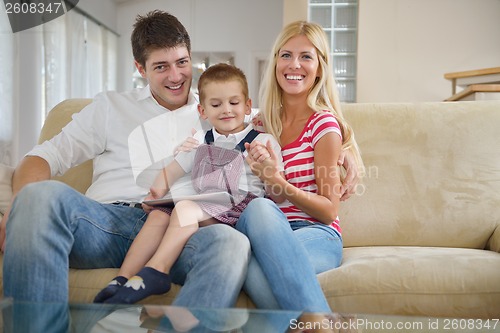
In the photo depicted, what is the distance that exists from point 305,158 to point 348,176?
118 mm

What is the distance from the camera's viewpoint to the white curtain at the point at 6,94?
3.66 m

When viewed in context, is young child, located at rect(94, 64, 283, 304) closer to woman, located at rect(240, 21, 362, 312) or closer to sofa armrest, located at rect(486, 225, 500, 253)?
woman, located at rect(240, 21, 362, 312)

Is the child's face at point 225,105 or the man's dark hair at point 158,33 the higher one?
the man's dark hair at point 158,33

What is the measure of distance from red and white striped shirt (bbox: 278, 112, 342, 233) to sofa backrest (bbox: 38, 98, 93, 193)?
615 millimetres

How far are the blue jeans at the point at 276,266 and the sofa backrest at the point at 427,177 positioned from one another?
495 mm

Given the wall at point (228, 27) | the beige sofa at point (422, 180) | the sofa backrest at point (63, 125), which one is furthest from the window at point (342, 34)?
the sofa backrest at point (63, 125)

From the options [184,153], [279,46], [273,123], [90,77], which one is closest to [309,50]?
[279,46]

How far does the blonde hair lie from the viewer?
54.2 inches

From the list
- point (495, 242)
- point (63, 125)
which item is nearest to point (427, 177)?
point (495, 242)

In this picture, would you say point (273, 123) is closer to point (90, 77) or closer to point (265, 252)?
point (265, 252)

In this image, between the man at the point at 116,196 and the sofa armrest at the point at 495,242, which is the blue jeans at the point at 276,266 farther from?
the sofa armrest at the point at 495,242

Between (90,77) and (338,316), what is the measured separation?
5.36m

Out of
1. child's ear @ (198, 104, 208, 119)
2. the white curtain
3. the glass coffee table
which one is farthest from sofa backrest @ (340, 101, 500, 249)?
the white curtain

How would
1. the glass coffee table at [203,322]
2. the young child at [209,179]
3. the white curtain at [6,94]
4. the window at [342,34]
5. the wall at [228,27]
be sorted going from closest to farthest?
the glass coffee table at [203,322] < the young child at [209,179] < the white curtain at [6,94] < the window at [342,34] < the wall at [228,27]
